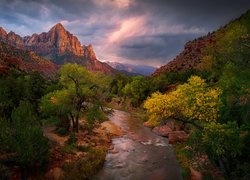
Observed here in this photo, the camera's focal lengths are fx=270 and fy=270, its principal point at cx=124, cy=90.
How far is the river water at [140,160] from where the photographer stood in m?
30.0

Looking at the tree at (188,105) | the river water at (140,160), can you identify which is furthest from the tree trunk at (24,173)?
the tree at (188,105)

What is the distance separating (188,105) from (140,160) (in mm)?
15061

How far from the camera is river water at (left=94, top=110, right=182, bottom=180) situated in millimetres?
29953

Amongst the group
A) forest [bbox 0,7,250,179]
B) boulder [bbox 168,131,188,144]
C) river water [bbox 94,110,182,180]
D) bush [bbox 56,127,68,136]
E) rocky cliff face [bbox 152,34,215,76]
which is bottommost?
river water [bbox 94,110,182,180]

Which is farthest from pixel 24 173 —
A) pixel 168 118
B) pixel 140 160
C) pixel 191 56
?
pixel 191 56

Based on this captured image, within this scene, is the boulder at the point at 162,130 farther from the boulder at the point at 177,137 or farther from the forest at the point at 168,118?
the forest at the point at 168,118

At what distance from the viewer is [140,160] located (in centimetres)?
3559

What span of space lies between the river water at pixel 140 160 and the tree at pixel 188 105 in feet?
30.7

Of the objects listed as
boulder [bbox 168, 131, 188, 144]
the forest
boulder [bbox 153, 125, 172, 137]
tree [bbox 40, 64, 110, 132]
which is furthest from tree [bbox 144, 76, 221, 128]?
boulder [bbox 153, 125, 172, 137]

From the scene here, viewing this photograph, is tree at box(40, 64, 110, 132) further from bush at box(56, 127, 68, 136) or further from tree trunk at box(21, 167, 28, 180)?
tree trunk at box(21, 167, 28, 180)

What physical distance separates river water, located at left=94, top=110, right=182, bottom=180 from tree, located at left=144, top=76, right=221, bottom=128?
936 cm

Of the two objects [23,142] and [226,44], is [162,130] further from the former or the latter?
[23,142]

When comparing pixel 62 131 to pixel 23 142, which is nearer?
pixel 23 142

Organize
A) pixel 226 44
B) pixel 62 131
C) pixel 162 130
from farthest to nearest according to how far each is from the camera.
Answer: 1. pixel 162 130
2. pixel 62 131
3. pixel 226 44
